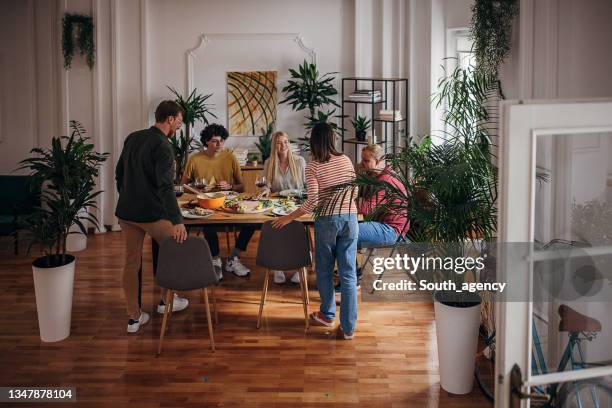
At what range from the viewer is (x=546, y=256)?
3.36 meters

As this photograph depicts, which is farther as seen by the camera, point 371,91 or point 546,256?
point 371,91

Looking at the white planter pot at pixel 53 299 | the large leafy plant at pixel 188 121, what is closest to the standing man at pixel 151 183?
the white planter pot at pixel 53 299

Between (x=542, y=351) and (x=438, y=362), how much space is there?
0.91 m

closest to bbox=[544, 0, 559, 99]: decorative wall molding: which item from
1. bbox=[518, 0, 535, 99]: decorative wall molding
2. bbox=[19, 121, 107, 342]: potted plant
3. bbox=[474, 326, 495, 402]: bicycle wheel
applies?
bbox=[518, 0, 535, 99]: decorative wall molding

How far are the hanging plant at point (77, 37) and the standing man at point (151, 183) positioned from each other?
344 centimetres

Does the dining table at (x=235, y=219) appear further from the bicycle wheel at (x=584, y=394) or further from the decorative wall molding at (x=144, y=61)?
the decorative wall molding at (x=144, y=61)

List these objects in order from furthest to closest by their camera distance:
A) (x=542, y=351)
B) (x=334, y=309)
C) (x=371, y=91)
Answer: (x=371, y=91) < (x=334, y=309) < (x=542, y=351)

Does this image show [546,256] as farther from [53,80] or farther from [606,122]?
[53,80]

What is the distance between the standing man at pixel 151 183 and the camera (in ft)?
18.3

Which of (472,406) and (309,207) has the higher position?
(309,207)

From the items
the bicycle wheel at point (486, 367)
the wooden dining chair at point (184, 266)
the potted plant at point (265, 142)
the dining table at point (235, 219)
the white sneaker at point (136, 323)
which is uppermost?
the potted plant at point (265, 142)

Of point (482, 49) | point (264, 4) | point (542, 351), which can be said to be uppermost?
point (264, 4)

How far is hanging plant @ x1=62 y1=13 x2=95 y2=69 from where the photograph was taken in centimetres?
867

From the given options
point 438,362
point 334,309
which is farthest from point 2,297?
point 438,362
